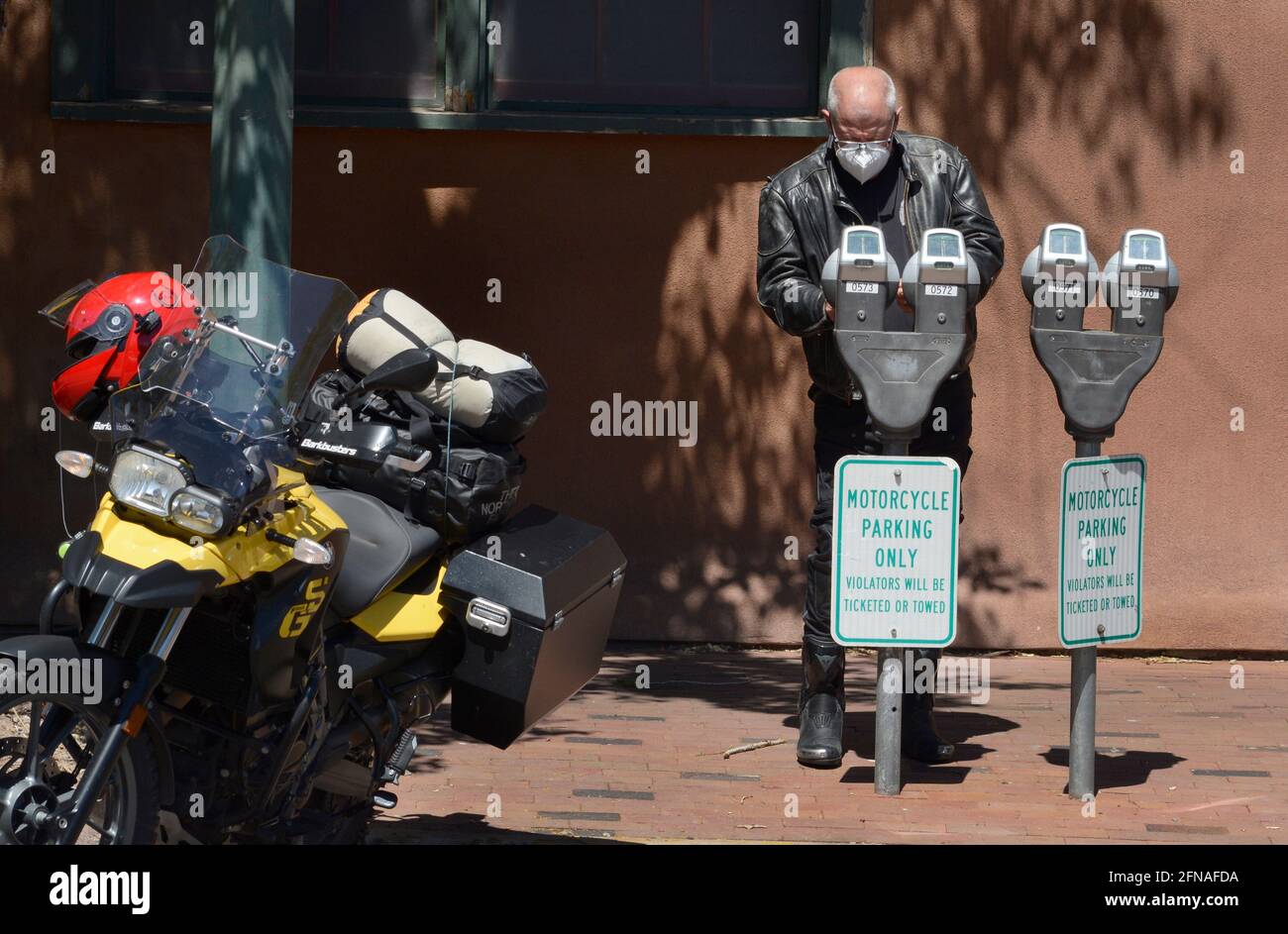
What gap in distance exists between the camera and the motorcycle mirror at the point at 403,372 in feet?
11.9

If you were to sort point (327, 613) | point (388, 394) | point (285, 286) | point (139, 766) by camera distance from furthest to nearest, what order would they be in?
1. point (388, 394)
2. point (327, 613)
3. point (285, 286)
4. point (139, 766)

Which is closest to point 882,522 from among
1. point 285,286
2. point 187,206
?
point 285,286

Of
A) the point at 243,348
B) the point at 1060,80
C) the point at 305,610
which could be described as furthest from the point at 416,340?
the point at 1060,80

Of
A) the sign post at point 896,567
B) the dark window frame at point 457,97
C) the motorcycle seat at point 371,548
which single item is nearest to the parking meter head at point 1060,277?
the sign post at point 896,567

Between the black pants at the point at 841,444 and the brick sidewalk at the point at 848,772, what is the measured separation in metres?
0.56

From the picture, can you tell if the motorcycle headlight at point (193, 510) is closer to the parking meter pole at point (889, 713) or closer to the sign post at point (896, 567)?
the sign post at point (896, 567)

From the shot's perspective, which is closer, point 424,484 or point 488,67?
point 424,484

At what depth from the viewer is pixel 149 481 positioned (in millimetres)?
3609

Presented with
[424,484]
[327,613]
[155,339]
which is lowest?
[327,613]

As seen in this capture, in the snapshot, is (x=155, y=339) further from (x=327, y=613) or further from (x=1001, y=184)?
(x=1001, y=184)

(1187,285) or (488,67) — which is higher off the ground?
(488,67)

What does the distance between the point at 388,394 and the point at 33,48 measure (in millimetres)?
3759

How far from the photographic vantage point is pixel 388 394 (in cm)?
468

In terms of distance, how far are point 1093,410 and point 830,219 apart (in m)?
1.08
